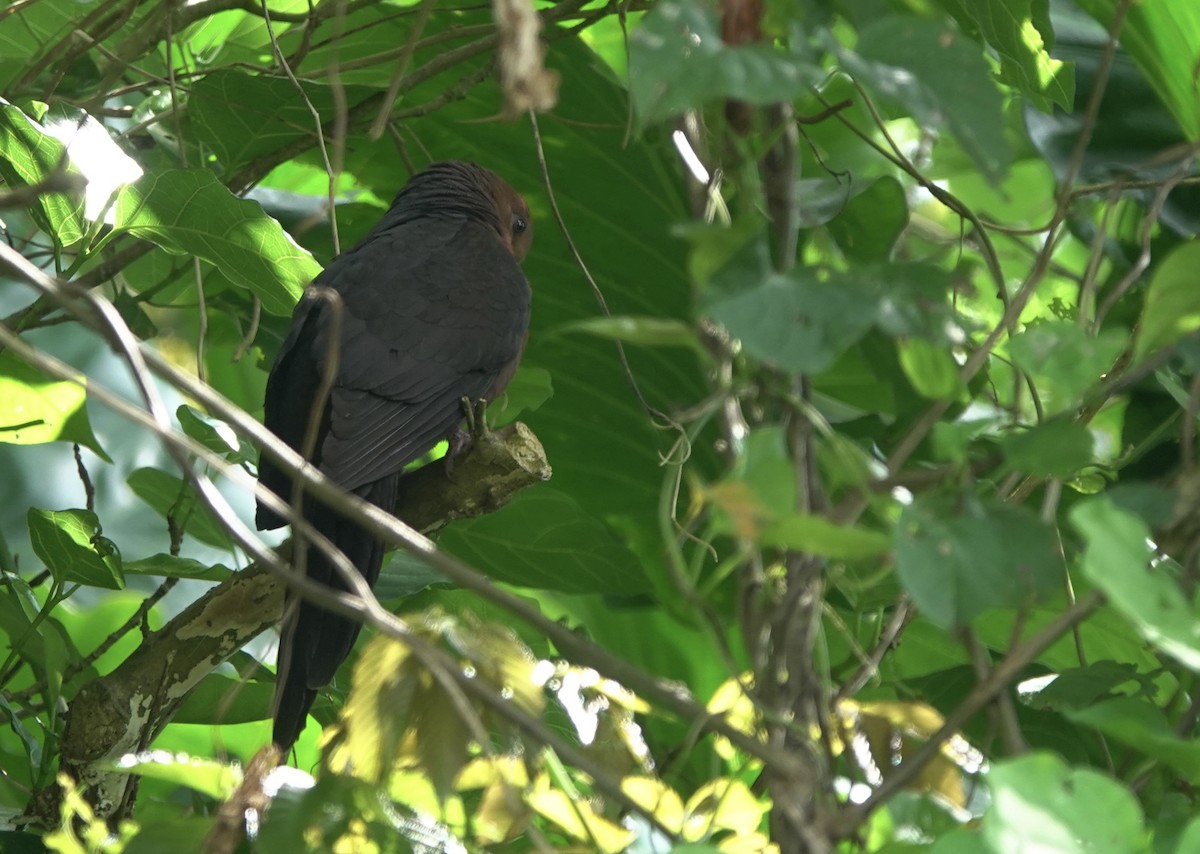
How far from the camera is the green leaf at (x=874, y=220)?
2.50m

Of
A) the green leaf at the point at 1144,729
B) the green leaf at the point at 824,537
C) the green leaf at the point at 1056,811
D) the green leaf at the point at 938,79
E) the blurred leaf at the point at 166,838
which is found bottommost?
the blurred leaf at the point at 166,838

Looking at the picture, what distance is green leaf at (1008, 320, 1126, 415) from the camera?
96 cm

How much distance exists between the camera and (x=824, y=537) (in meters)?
0.85

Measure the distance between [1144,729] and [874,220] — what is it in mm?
1663

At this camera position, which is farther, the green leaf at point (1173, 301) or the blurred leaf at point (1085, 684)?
the blurred leaf at point (1085, 684)

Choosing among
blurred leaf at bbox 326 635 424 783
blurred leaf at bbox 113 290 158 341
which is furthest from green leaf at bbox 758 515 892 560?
blurred leaf at bbox 113 290 158 341

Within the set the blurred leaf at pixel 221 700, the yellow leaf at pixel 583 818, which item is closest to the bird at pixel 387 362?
the blurred leaf at pixel 221 700

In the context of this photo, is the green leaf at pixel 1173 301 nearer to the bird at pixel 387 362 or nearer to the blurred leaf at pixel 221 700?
the bird at pixel 387 362

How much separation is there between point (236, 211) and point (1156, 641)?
1.36 m

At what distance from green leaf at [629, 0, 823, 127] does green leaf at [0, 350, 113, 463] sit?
1598 millimetres

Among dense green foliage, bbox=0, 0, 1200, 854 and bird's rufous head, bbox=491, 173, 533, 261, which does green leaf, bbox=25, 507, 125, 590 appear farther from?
bird's rufous head, bbox=491, 173, 533, 261

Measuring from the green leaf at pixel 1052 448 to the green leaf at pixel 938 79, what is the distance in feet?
0.65

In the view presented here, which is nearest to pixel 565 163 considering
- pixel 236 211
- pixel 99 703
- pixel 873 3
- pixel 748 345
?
pixel 236 211

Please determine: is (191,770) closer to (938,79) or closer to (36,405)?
(938,79)
